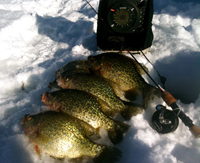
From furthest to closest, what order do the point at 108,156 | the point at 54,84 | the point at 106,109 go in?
1. the point at 54,84
2. the point at 106,109
3. the point at 108,156

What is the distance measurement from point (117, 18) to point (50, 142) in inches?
85.2

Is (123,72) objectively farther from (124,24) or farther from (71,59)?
(71,59)

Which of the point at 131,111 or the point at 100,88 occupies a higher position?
the point at 100,88

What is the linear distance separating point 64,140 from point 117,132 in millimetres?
607

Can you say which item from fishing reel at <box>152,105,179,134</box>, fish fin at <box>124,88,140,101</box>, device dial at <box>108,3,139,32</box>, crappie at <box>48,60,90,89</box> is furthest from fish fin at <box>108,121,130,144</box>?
device dial at <box>108,3,139,32</box>

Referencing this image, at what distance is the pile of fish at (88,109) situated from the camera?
5.60ft

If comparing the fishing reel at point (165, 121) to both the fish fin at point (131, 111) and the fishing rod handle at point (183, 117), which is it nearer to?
the fishing rod handle at point (183, 117)

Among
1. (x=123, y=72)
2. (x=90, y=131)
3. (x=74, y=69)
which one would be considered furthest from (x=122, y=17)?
(x=90, y=131)

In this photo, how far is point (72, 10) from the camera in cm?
621

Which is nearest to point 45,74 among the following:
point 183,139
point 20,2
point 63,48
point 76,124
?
point 63,48

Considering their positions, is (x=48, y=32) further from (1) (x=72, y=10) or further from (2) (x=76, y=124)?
(2) (x=76, y=124)

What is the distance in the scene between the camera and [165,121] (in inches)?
71.5

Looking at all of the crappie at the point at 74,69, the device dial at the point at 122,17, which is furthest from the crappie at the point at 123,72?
the device dial at the point at 122,17

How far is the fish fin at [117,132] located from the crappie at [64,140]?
148mm
